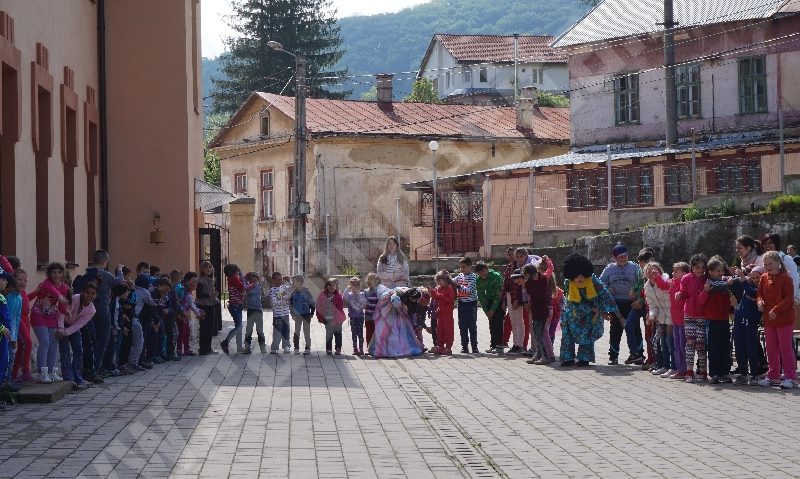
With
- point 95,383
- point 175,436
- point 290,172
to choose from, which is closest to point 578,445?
point 175,436

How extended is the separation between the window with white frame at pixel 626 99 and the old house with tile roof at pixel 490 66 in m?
50.9

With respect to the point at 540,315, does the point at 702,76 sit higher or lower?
higher

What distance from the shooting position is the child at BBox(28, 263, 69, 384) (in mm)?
16219

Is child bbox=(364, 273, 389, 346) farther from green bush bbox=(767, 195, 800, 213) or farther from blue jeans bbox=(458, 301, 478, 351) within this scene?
green bush bbox=(767, 195, 800, 213)

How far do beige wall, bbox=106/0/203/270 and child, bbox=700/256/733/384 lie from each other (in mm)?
12871

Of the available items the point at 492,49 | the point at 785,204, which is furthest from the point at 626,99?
the point at 492,49

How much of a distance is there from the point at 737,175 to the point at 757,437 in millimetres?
26334

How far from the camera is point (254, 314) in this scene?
23734 millimetres

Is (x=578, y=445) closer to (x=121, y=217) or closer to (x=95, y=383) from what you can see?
(x=95, y=383)

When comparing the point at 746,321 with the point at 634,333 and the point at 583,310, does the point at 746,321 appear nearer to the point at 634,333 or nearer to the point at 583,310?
the point at 634,333

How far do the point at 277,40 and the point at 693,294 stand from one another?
224 ft

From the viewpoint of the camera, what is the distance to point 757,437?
12047 millimetres

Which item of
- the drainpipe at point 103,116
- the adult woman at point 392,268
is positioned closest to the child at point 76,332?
the adult woman at point 392,268

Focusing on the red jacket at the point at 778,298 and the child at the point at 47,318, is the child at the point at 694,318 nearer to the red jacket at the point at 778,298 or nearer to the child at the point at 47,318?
the red jacket at the point at 778,298
